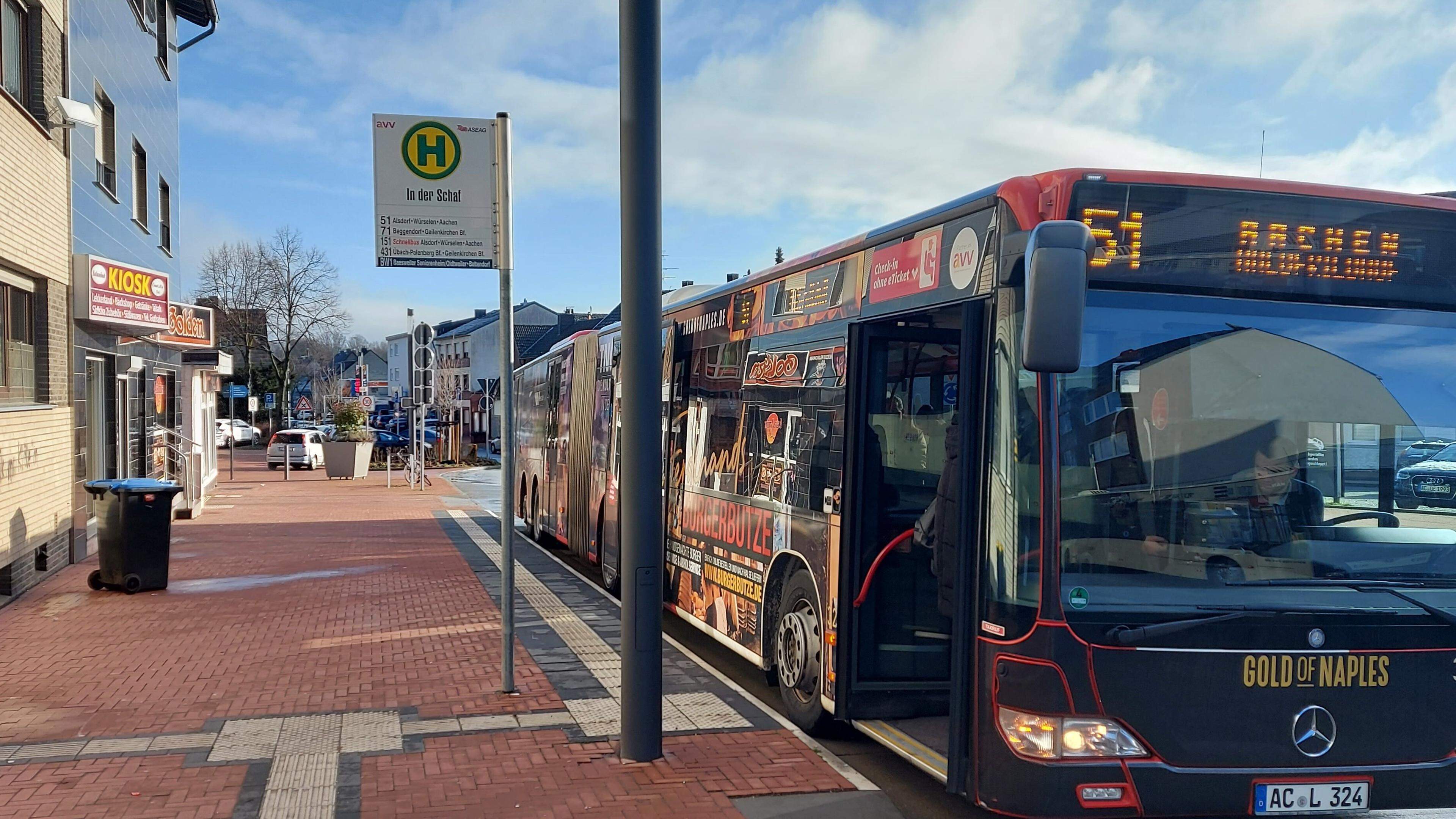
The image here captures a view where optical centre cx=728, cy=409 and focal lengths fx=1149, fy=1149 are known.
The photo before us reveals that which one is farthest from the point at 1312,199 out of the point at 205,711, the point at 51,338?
the point at 51,338

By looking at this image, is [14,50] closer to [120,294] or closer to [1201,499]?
[120,294]

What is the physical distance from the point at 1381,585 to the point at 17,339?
42.2ft

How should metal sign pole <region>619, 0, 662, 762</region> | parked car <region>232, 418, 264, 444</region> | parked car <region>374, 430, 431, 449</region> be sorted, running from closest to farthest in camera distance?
metal sign pole <region>619, 0, 662, 762</region> → parked car <region>374, 430, 431, 449</region> → parked car <region>232, 418, 264, 444</region>

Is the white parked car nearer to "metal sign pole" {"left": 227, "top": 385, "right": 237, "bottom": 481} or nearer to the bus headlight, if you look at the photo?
"metal sign pole" {"left": 227, "top": 385, "right": 237, "bottom": 481}

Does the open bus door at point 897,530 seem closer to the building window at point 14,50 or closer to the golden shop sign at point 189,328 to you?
the building window at point 14,50

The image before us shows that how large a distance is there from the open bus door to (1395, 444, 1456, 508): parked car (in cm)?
200

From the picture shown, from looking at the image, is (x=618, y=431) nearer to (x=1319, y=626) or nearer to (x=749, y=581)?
(x=749, y=581)

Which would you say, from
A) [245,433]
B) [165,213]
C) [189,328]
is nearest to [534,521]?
[189,328]

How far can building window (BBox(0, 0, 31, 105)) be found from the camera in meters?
11.8

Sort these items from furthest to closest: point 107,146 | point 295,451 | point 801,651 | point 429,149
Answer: point 295,451, point 107,146, point 429,149, point 801,651

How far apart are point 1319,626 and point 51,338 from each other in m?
13.2

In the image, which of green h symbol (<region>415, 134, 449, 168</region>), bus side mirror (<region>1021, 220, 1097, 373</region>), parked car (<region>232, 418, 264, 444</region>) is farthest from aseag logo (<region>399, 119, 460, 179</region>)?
parked car (<region>232, 418, 264, 444</region>)

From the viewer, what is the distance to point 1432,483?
15.0 ft

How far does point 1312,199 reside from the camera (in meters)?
4.58
